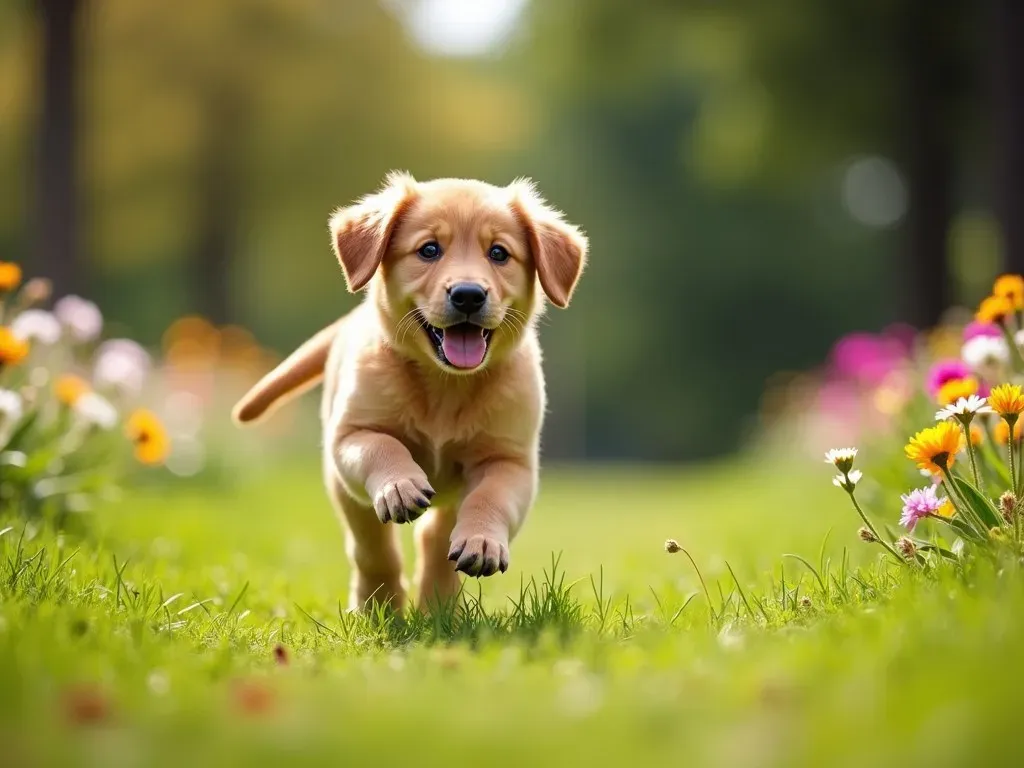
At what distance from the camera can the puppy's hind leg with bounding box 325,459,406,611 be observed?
375 cm

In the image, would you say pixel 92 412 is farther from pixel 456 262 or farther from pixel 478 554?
pixel 478 554

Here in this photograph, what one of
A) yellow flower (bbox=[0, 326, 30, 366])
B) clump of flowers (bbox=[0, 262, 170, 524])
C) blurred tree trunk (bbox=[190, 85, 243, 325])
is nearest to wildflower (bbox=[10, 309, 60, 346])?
clump of flowers (bbox=[0, 262, 170, 524])

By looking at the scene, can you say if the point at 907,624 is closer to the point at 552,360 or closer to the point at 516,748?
the point at 516,748

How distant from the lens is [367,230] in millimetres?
3719

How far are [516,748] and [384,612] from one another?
1.44 metres

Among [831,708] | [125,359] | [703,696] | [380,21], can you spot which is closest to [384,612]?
[703,696]

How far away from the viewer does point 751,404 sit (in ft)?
77.9

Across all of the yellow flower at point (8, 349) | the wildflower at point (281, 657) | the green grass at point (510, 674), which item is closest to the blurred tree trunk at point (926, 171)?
the green grass at point (510, 674)

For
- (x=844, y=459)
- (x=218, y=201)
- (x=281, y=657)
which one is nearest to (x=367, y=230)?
(x=281, y=657)

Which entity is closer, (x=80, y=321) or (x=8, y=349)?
(x=8, y=349)

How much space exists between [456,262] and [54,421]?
2471mm

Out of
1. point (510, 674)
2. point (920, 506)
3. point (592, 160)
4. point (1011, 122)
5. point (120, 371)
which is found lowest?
point (510, 674)

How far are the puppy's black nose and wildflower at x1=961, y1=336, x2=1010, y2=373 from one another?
1674 mm

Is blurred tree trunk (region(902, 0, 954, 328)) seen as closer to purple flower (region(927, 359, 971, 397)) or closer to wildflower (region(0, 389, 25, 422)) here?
purple flower (region(927, 359, 971, 397))
